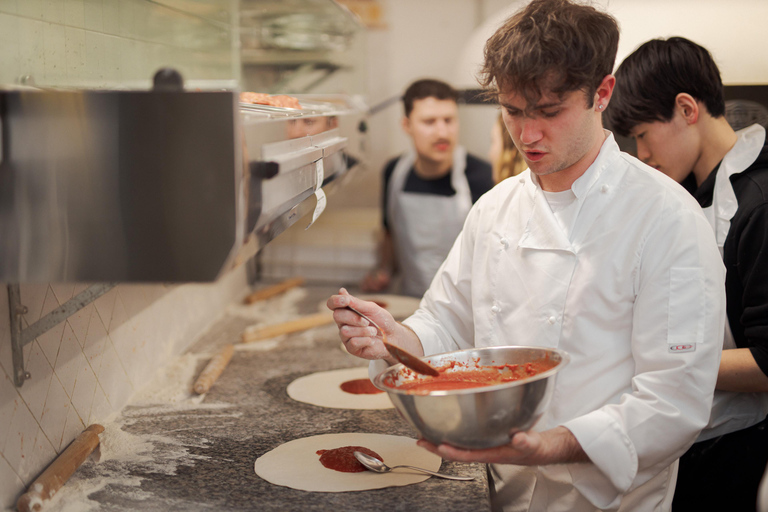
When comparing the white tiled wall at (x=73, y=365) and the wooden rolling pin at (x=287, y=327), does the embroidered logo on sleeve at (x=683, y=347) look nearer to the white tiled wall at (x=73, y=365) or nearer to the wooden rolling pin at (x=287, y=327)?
the white tiled wall at (x=73, y=365)

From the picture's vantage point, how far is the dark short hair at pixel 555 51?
3.30 ft

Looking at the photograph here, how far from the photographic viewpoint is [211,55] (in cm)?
189

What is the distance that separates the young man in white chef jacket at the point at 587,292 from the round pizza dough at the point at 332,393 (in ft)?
1.00

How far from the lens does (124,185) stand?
794mm

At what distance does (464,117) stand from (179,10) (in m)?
1.51

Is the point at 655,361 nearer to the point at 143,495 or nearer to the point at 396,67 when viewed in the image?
the point at 143,495

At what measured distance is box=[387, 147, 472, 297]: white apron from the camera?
2699mm

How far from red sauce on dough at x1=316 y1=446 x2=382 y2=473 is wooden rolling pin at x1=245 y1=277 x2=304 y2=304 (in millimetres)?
1359

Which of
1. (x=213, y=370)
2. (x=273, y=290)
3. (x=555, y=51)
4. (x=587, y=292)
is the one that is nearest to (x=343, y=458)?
(x=587, y=292)

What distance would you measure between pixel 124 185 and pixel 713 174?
124 cm

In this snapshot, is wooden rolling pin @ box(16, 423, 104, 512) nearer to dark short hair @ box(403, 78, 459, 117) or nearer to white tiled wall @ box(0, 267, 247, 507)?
white tiled wall @ box(0, 267, 247, 507)

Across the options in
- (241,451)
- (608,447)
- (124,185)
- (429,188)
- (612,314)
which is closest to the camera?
(124,185)

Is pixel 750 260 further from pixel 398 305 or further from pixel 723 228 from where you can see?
pixel 398 305

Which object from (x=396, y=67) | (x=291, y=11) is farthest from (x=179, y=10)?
(x=396, y=67)
